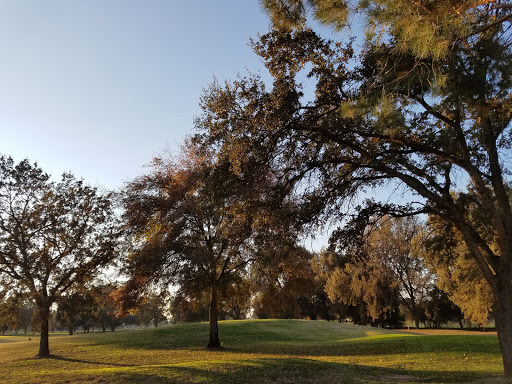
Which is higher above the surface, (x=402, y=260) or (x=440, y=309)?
(x=402, y=260)

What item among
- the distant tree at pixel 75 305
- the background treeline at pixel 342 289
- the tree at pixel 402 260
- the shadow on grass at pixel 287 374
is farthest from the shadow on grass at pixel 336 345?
the tree at pixel 402 260

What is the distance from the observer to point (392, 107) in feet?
29.8

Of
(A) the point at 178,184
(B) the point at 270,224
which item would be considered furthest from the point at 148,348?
(B) the point at 270,224

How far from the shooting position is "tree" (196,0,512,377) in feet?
24.7

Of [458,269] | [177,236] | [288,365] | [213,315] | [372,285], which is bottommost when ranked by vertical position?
[288,365]

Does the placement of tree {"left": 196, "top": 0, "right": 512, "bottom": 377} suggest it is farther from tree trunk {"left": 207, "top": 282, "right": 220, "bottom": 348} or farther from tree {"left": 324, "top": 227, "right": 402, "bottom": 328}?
tree {"left": 324, "top": 227, "right": 402, "bottom": 328}

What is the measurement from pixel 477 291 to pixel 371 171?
69.6ft

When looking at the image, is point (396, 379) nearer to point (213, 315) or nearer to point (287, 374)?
point (287, 374)

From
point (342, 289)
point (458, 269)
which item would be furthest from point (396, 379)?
point (342, 289)

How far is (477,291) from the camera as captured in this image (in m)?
27.3

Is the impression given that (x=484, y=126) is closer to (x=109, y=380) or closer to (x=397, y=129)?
(x=397, y=129)

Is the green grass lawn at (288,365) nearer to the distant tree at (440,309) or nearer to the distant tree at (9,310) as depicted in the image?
the distant tree at (9,310)

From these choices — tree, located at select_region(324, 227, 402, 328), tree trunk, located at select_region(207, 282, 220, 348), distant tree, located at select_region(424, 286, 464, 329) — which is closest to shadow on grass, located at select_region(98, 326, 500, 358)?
tree trunk, located at select_region(207, 282, 220, 348)

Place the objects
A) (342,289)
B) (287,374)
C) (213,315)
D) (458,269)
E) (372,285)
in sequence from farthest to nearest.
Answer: (342,289) < (372,285) < (458,269) < (213,315) < (287,374)
